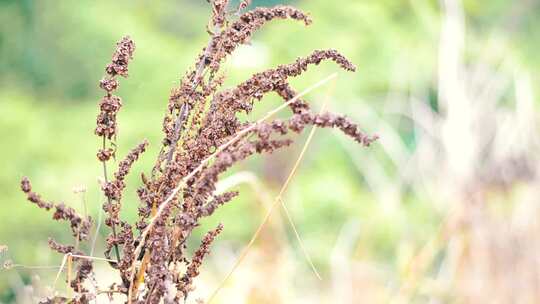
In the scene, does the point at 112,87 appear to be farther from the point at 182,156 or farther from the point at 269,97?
the point at 269,97

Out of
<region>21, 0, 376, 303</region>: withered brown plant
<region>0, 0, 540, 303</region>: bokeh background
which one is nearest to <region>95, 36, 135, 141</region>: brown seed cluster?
<region>21, 0, 376, 303</region>: withered brown plant

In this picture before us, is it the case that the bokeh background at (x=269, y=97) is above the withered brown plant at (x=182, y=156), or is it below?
above

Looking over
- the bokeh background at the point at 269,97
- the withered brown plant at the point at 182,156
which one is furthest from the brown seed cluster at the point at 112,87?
the bokeh background at the point at 269,97

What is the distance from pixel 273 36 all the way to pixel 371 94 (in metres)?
0.74

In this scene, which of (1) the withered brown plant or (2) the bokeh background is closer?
(1) the withered brown plant

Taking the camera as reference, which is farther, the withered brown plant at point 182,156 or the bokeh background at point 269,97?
the bokeh background at point 269,97

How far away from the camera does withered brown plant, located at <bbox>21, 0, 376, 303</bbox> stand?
0.79 meters

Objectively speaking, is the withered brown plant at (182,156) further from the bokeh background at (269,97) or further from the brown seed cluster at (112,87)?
the bokeh background at (269,97)

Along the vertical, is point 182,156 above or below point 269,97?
below

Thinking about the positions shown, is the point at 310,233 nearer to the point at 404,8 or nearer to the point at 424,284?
the point at 404,8

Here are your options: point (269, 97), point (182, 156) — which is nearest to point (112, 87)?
point (182, 156)

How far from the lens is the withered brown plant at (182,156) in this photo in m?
0.79

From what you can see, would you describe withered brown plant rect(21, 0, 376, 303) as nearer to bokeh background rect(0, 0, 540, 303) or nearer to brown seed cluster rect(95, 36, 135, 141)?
brown seed cluster rect(95, 36, 135, 141)

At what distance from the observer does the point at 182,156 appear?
0.82 m
